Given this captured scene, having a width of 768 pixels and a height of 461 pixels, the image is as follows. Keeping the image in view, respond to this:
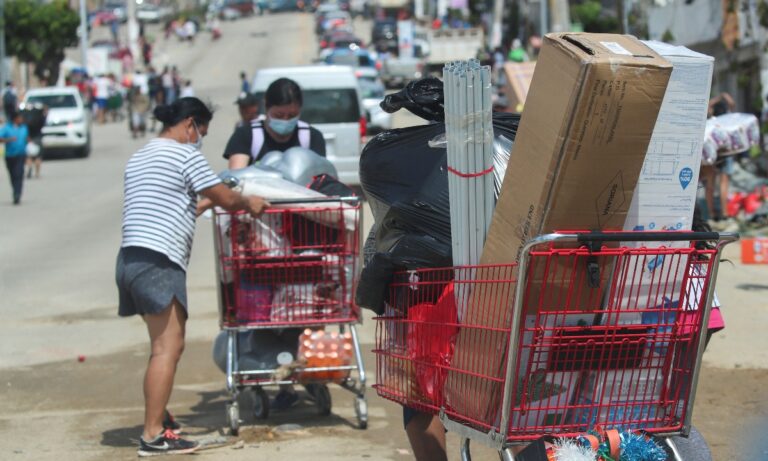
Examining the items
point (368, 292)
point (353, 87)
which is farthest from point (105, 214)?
point (368, 292)

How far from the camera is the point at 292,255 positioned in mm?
6270

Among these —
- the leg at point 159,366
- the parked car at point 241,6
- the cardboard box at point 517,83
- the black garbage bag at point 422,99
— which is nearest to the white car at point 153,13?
the parked car at point 241,6

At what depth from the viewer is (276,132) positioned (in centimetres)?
717

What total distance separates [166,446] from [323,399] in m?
1.18

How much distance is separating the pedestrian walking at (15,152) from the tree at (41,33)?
→ 27.7 metres

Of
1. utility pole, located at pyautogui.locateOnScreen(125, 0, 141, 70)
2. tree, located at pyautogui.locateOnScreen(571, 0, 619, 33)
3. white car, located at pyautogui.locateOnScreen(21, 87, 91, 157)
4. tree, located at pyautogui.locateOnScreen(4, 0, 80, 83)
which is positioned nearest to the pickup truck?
tree, located at pyautogui.locateOnScreen(571, 0, 619, 33)

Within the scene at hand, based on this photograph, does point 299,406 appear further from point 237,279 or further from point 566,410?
point 566,410

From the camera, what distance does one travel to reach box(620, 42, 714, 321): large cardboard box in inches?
141

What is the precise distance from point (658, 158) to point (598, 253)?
423 mm

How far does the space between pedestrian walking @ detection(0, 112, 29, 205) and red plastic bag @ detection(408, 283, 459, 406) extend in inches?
681

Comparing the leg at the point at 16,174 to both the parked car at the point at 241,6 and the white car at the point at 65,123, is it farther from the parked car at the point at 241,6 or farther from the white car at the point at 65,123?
the parked car at the point at 241,6

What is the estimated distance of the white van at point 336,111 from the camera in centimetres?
1781

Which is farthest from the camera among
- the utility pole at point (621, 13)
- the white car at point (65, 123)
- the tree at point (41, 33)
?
the tree at point (41, 33)

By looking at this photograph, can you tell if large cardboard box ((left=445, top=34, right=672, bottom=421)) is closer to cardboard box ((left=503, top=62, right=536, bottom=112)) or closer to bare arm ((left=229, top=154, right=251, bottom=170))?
bare arm ((left=229, top=154, right=251, bottom=170))
